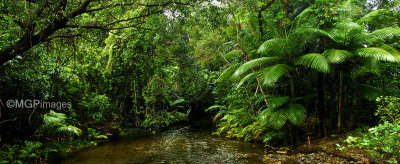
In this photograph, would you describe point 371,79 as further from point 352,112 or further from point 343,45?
point 343,45

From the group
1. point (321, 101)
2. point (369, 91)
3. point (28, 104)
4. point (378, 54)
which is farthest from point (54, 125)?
point (369, 91)

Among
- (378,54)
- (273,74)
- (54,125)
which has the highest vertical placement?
(378,54)

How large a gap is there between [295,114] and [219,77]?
223cm

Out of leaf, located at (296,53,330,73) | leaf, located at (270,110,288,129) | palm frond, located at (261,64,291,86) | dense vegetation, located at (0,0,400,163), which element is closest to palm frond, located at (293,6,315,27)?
dense vegetation, located at (0,0,400,163)

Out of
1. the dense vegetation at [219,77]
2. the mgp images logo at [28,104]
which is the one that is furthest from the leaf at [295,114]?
the mgp images logo at [28,104]

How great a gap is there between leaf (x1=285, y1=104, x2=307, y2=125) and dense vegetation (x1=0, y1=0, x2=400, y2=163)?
0.08 ft

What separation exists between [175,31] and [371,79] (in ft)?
18.7

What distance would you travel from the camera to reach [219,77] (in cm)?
596

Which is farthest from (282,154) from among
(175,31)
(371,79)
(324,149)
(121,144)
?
(121,144)

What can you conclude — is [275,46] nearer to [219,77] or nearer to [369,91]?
[219,77]

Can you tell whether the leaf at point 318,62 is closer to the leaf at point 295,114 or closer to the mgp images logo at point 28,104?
the leaf at point 295,114

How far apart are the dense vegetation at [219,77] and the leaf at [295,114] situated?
26mm

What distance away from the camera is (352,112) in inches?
230

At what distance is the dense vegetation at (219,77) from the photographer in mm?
3639
